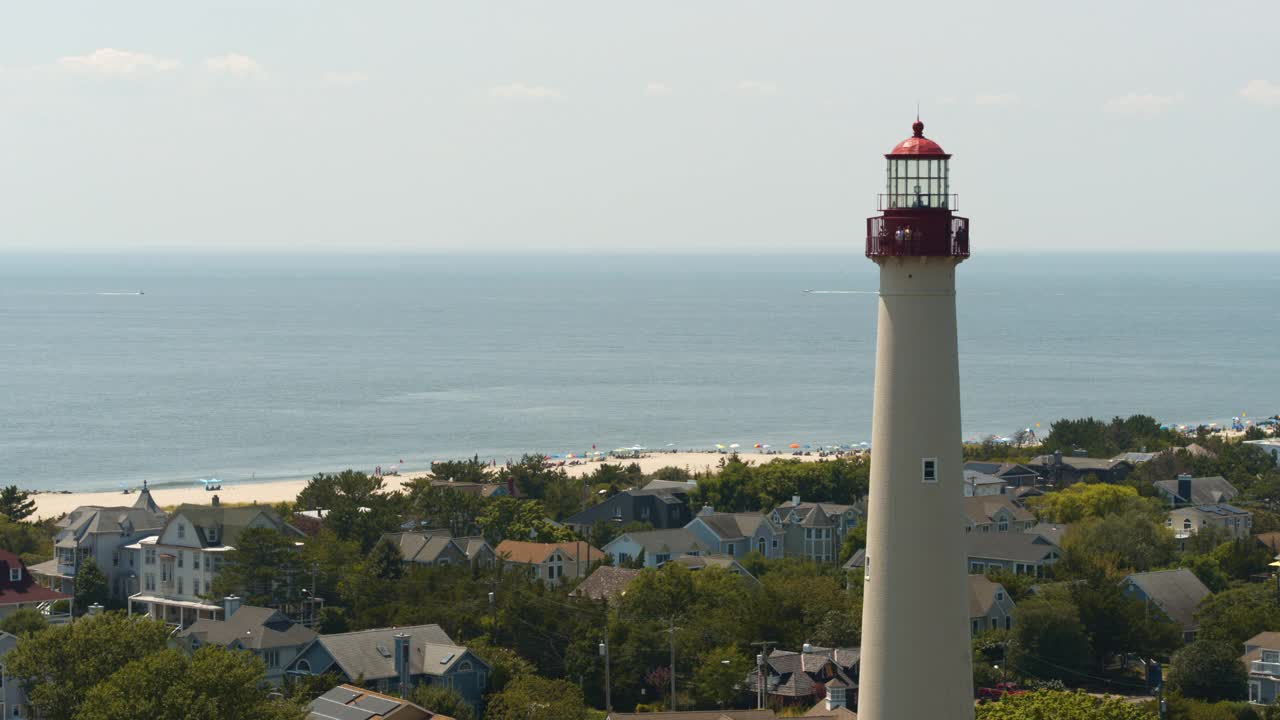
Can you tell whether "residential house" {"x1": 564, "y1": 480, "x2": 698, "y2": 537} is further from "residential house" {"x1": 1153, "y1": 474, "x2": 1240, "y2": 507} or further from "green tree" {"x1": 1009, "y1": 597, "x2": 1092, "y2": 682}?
"green tree" {"x1": 1009, "y1": 597, "x2": 1092, "y2": 682}

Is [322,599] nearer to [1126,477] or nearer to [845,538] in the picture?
[845,538]

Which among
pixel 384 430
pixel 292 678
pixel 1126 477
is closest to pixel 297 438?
pixel 384 430

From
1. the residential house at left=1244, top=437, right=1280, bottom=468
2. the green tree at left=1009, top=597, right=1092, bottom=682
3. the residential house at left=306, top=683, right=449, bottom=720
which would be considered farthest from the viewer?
the residential house at left=1244, top=437, right=1280, bottom=468

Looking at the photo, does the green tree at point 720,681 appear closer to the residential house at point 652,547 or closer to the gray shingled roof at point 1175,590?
the gray shingled roof at point 1175,590

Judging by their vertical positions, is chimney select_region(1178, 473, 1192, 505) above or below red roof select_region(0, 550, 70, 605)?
below

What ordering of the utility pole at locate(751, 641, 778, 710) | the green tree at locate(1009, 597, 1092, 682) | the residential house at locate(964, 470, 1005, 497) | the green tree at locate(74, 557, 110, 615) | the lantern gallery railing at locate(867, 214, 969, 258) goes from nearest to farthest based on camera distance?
the lantern gallery railing at locate(867, 214, 969, 258), the utility pole at locate(751, 641, 778, 710), the green tree at locate(1009, 597, 1092, 682), the green tree at locate(74, 557, 110, 615), the residential house at locate(964, 470, 1005, 497)

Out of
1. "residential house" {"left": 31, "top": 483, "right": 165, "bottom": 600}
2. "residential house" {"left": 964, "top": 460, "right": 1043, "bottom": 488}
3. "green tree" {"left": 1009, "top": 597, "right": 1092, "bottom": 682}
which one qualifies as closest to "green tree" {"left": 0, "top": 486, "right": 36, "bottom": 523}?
"residential house" {"left": 31, "top": 483, "right": 165, "bottom": 600}
